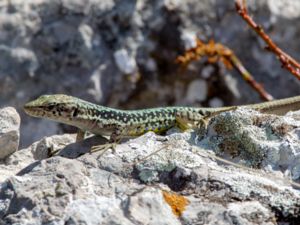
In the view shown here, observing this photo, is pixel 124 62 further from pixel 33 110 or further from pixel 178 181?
pixel 178 181

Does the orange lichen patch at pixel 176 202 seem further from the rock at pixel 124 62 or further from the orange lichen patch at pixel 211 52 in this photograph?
the orange lichen patch at pixel 211 52

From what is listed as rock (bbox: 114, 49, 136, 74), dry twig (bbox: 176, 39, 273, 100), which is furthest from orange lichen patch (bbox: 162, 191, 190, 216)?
dry twig (bbox: 176, 39, 273, 100)

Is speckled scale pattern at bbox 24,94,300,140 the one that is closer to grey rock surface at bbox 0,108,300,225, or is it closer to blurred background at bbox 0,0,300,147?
grey rock surface at bbox 0,108,300,225

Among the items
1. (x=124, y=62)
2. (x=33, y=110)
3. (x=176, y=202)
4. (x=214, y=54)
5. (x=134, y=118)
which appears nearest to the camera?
(x=176, y=202)

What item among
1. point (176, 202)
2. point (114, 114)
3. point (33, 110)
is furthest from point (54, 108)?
point (176, 202)

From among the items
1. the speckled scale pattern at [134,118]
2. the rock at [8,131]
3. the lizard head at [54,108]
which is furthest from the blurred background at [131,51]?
the rock at [8,131]

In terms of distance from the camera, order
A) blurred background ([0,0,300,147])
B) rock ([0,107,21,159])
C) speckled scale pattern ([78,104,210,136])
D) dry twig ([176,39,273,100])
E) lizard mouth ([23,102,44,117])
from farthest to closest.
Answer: dry twig ([176,39,273,100])
blurred background ([0,0,300,147])
speckled scale pattern ([78,104,210,136])
lizard mouth ([23,102,44,117])
rock ([0,107,21,159])
